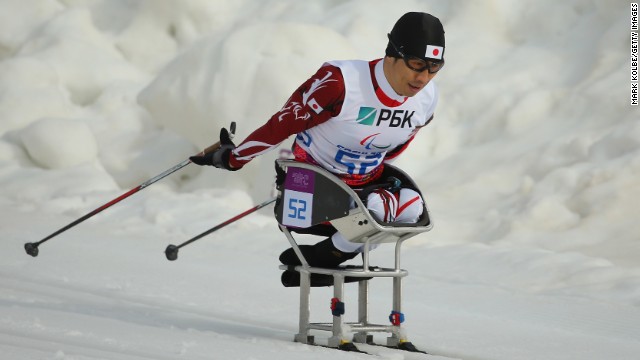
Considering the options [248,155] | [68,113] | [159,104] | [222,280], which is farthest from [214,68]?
[248,155]

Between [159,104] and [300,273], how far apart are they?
746cm

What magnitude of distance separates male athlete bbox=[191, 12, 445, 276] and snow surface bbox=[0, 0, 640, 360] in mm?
595

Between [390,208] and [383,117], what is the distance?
344 mm

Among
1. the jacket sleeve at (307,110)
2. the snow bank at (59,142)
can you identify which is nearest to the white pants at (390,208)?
the jacket sleeve at (307,110)

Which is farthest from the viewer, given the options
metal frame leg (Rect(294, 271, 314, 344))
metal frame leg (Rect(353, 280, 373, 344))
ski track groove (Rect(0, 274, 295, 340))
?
ski track groove (Rect(0, 274, 295, 340))

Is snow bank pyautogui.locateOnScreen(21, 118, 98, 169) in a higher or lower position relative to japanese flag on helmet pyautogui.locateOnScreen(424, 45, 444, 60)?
higher

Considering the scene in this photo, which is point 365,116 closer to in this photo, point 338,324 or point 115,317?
point 338,324

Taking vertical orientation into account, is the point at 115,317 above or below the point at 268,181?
below

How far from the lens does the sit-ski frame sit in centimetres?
438

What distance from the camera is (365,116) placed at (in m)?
4.42
